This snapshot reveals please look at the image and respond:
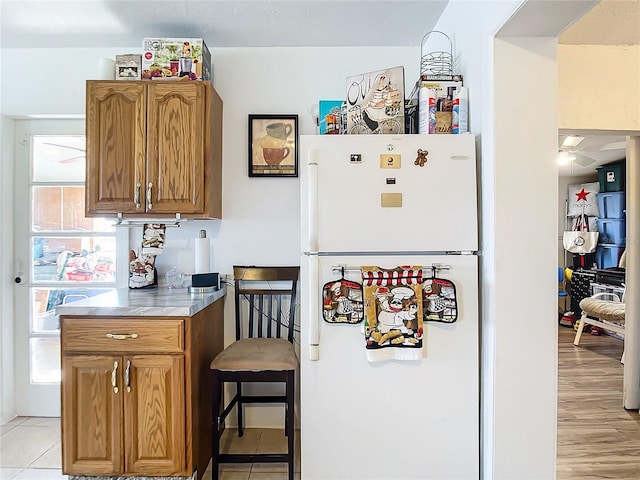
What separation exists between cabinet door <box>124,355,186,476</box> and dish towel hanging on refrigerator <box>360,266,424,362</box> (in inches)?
35.6

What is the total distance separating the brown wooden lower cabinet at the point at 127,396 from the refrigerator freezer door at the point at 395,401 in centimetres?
59

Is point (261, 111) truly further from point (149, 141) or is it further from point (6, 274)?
point (6, 274)

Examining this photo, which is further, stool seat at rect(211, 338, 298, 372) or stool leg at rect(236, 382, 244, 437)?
stool leg at rect(236, 382, 244, 437)

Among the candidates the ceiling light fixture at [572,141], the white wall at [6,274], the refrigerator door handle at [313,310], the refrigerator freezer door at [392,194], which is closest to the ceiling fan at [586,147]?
the ceiling light fixture at [572,141]

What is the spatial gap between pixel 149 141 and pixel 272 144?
75cm

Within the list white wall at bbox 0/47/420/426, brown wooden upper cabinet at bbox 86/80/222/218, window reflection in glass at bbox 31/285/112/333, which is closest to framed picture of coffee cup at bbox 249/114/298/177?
white wall at bbox 0/47/420/426

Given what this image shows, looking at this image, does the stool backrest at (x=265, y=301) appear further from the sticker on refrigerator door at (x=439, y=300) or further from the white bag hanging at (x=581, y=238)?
the white bag hanging at (x=581, y=238)

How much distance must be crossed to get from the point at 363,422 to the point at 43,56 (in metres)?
3.02

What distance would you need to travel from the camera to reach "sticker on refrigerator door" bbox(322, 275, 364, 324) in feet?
5.70

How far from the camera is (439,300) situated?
1725 millimetres

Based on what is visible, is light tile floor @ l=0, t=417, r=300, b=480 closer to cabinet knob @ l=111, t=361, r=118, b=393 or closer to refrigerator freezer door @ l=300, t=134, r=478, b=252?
cabinet knob @ l=111, t=361, r=118, b=393

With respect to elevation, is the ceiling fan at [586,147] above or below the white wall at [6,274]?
above

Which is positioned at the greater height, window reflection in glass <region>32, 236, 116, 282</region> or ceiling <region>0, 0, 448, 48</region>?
ceiling <region>0, 0, 448, 48</region>

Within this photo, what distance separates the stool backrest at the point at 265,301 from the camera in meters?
2.45
